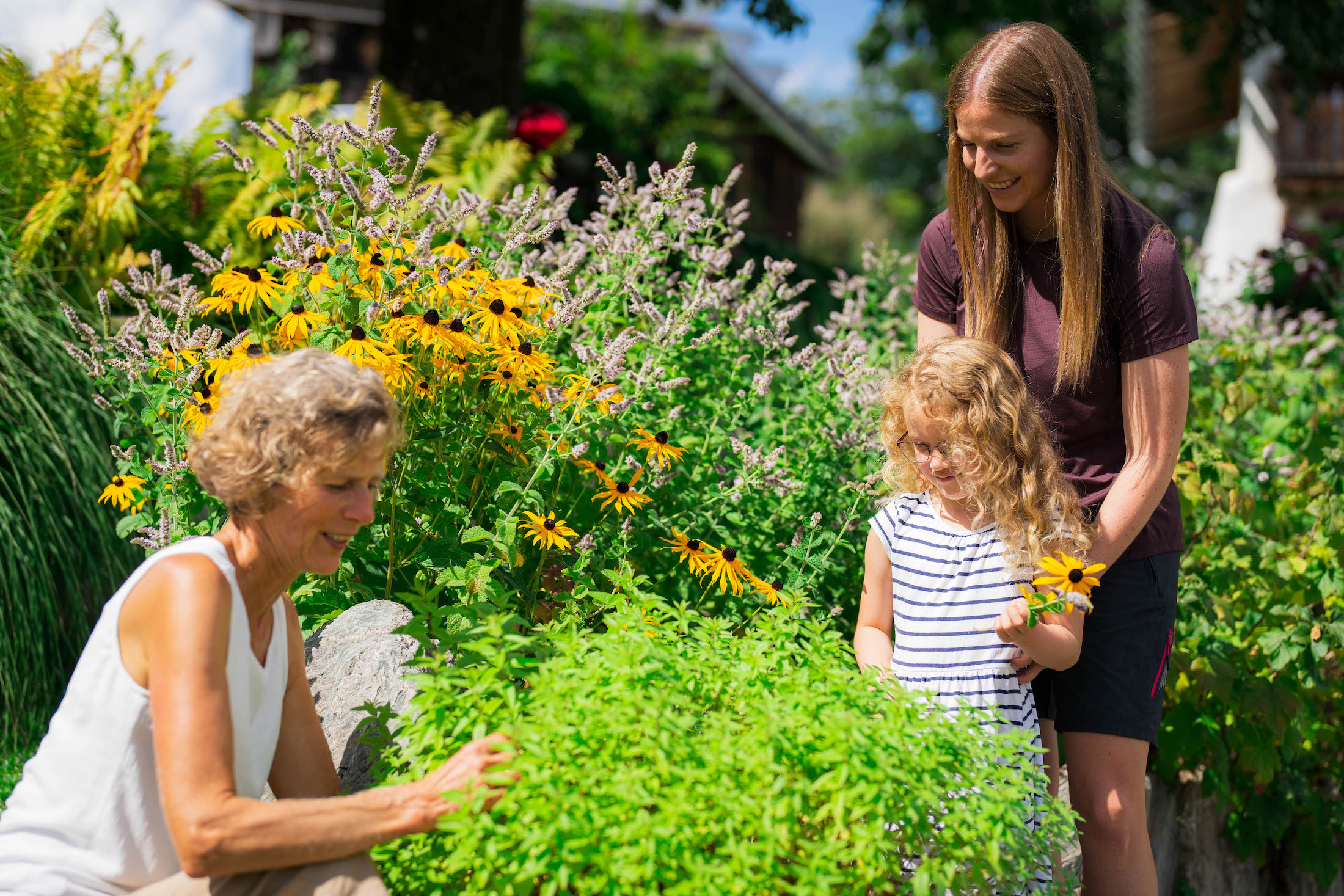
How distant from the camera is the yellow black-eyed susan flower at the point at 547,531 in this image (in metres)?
2.39

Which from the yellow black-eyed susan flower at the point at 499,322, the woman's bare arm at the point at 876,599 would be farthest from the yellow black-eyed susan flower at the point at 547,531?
the woman's bare arm at the point at 876,599

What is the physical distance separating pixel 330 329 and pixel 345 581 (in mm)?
580

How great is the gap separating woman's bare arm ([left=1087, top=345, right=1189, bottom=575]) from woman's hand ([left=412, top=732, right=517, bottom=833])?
1266 millimetres

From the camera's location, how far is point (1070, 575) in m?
2.04

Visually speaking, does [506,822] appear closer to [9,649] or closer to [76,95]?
[9,649]

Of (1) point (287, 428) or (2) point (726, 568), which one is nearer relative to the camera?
(1) point (287, 428)

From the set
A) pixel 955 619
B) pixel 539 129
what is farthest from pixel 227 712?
pixel 539 129

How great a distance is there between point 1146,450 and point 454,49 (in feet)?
19.7

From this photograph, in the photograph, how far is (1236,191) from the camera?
18.8 meters

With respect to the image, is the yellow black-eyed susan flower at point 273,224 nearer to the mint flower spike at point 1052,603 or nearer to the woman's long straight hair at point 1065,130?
the woman's long straight hair at point 1065,130

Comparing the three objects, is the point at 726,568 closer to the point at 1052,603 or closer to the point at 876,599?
the point at 876,599

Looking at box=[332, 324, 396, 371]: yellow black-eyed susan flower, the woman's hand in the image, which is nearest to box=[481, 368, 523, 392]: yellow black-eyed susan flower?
box=[332, 324, 396, 371]: yellow black-eyed susan flower

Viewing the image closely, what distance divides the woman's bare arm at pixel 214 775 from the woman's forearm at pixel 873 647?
3.12 ft

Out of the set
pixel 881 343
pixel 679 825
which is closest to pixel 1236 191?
pixel 881 343
